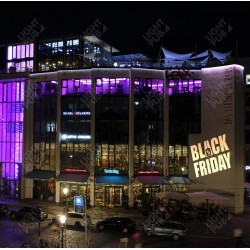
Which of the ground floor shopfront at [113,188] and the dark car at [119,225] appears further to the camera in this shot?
the ground floor shopfront at [113,188]

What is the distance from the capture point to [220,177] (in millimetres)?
44406

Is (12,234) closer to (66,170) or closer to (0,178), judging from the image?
(66,170)

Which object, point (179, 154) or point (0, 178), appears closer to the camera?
point (179, 154)

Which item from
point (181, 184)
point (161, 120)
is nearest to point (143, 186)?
point (181, 184)

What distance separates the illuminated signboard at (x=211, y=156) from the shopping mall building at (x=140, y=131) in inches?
4.4

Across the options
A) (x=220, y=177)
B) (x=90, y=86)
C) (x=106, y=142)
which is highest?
(x=90, y=86)

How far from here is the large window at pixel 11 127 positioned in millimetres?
50375

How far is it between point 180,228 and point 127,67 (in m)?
21.5
